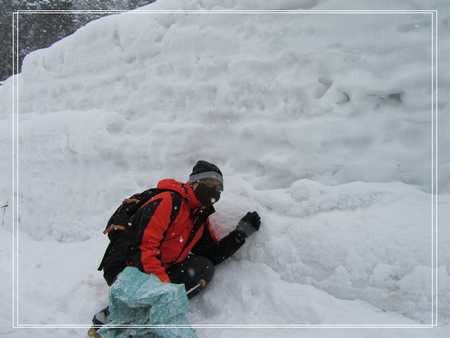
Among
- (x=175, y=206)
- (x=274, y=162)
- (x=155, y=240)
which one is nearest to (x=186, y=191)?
(x=175, y=206)

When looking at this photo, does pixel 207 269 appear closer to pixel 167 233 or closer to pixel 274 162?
pixel 167 233

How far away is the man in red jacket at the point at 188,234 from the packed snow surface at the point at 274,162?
18 cm

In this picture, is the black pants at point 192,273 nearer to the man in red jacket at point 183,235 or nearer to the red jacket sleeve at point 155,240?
the man in red jacket at point 183,235

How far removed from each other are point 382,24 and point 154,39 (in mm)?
2955

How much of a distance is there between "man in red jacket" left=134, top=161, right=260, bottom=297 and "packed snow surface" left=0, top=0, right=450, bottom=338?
18cm

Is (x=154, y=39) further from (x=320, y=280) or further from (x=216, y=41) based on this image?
(x=320, y=280)

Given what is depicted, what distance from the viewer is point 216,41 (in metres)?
4.87

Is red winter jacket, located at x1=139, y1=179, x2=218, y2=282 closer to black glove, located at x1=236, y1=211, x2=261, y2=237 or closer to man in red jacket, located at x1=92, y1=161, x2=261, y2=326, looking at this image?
man in red jacket, located at x1=92, y1=161, x2=261, y2=326

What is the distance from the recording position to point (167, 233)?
3.28 m

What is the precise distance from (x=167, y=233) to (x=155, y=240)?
165 millimetres

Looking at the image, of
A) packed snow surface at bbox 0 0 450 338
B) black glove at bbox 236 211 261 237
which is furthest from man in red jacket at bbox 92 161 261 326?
packed snow surface at bbox 0 0 450 338

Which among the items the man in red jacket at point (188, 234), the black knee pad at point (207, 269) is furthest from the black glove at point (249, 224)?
the black knee pad at point (207, 269)

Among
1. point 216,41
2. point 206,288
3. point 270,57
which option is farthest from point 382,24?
point 206,288

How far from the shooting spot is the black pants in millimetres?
3385
